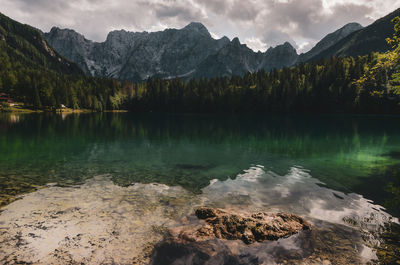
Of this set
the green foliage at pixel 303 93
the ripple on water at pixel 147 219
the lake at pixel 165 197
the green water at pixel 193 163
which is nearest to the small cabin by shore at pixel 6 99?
the green foliage at pixel 303 93

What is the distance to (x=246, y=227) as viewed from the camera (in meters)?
13.5

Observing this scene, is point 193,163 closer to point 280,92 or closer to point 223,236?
point 223,236

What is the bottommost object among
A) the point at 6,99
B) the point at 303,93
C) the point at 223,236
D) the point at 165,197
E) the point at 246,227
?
the point at 165,197

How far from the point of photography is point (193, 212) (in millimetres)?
16578

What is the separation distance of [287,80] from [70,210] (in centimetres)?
17335

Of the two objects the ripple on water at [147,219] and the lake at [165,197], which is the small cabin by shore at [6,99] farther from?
the ripple on water at [147,219]

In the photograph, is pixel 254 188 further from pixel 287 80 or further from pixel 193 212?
pixel 287 80

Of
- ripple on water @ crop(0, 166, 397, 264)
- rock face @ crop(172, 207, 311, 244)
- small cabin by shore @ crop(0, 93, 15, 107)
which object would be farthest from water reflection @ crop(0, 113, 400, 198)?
small cabin by shore @ crop(0, 93, 15, 107)

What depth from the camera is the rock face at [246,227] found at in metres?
12.9

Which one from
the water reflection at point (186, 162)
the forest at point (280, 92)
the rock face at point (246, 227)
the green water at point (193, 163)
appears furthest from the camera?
the forest at point (280, 92)

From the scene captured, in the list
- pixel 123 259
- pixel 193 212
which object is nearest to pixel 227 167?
pixel 193 212

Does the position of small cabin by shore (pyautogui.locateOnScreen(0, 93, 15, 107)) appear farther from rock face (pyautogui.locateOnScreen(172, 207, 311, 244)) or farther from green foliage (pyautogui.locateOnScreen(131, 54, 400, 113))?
rock face (pyautogui.locateOnScreen(172, 207, 311, 244))

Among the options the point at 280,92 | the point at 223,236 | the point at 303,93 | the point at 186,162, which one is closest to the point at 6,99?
the point at 186,162

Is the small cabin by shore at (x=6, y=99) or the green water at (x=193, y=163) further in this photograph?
the small cabin by shore at (x=6, y=99)
